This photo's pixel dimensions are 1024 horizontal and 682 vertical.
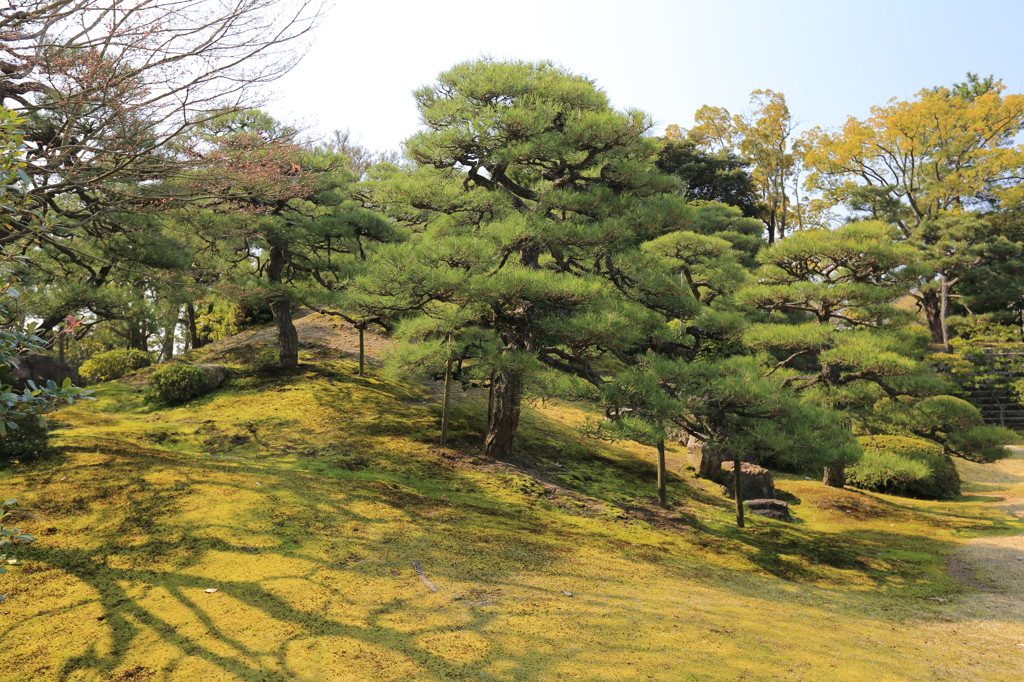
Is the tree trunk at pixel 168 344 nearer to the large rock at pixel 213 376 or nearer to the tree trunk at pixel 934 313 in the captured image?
the large rock at pixel 213 376

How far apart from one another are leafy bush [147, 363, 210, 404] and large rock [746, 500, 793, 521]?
10430 mm

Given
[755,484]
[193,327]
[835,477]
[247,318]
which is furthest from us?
[193,327]

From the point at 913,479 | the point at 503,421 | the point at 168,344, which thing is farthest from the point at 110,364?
the point at 913,479

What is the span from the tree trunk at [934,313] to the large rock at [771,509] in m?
16.8

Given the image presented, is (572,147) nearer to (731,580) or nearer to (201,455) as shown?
(731,580)

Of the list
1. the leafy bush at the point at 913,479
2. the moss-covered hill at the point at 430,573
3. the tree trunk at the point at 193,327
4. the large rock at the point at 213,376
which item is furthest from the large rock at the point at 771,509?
the tree trunk at the point at 193,327

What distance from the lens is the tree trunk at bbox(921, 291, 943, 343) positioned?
21.8m

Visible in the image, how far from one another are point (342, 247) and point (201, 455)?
579 centimetres

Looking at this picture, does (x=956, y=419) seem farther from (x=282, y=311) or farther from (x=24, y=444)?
(x=24, y=444)

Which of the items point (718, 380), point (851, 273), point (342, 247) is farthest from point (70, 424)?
point (851, 273)

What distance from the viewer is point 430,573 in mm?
4906

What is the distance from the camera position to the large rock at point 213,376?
39.2ft

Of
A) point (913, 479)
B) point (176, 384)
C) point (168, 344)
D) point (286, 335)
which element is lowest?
point (913, 479)

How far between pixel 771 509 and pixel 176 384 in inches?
431
